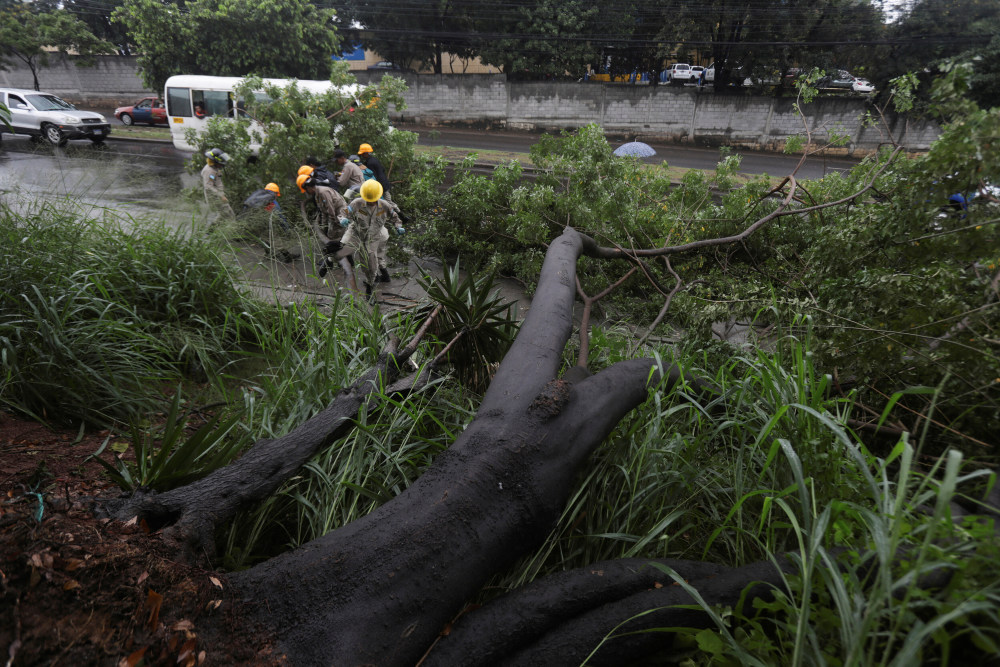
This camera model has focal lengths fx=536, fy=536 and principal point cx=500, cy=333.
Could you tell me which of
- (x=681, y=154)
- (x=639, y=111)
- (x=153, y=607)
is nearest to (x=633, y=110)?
(x=639, y=111)

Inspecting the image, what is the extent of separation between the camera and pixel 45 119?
47.6 ft

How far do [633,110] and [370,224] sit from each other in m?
17.9

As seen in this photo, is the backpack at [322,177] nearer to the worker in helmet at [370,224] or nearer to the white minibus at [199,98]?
the worker in helmet at [370,224]

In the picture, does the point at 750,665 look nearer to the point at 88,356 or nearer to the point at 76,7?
the point at 88,356

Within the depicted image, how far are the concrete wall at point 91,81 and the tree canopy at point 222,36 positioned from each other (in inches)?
308

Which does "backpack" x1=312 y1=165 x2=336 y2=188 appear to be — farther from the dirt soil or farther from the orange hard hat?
the dirt soil

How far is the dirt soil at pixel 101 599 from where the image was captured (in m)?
1.20

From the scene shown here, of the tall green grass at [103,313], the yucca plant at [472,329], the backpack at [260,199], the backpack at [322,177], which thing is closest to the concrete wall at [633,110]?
the backpack at [322,177]

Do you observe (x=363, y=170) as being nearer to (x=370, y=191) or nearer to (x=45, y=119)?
(x=370, y=191)

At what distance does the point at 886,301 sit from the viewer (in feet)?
8.74

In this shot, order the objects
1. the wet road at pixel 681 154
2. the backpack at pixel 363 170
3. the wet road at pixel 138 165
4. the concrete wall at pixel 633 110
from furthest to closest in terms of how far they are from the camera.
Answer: the concrete wall at pixel 633 110 → the wet road at pixel 681 154 → the backpack at pixel 363 170 → the wet road at pixel 138 165

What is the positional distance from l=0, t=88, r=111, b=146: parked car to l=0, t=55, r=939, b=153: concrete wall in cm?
665

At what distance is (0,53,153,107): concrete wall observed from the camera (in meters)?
24.1

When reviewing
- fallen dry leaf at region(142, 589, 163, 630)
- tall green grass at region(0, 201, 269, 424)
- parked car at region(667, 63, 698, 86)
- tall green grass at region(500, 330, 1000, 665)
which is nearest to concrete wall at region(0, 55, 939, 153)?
parked car at region(667, 63, 698, 86)
